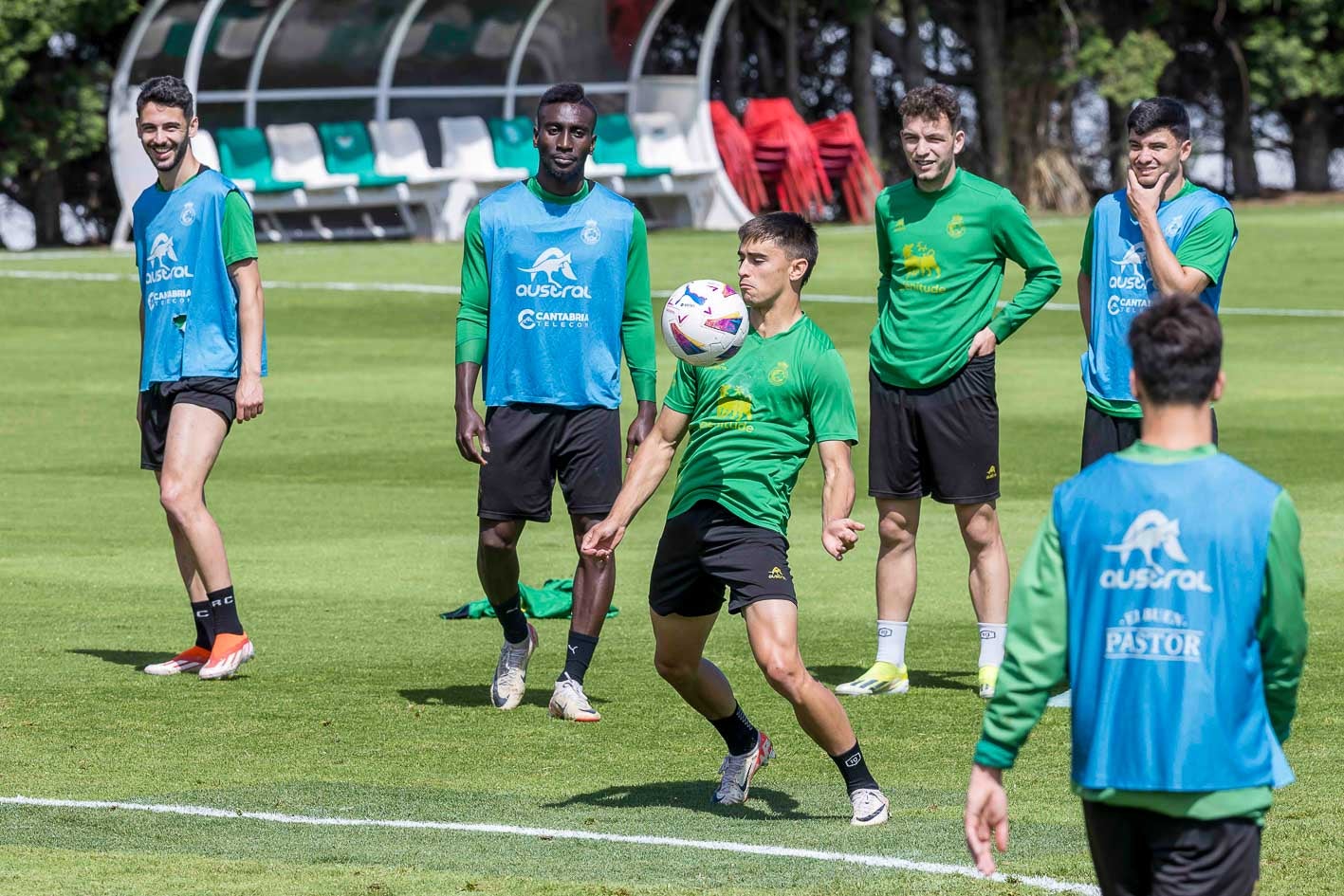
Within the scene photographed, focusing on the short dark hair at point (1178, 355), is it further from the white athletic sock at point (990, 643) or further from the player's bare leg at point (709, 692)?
the white athletic sock at point (990, 643)

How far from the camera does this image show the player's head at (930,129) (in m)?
8.91

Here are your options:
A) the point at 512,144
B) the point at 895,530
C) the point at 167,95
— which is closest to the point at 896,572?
the point at 895,530

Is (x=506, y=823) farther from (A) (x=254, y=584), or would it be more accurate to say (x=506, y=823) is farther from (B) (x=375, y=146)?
(B) (x=375, y=146)

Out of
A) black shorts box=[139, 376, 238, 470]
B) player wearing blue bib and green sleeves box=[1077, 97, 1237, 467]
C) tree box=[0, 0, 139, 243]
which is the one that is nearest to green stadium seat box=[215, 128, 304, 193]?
tree box=[0, 0, 139, 243]

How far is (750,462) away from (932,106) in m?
2.39

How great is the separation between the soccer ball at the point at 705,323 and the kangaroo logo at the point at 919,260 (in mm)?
2172

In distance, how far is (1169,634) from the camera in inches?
167

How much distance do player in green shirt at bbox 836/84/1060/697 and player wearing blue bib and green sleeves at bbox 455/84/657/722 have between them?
998 mm

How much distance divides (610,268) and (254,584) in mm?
3870

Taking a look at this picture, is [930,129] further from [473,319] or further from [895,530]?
[473,319]

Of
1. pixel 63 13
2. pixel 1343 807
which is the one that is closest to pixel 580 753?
pixel 1343 807

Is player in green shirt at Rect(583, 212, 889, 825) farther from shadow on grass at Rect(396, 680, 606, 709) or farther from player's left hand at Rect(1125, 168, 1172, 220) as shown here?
shadow on grass at Rect(396, 680, 606, 709)

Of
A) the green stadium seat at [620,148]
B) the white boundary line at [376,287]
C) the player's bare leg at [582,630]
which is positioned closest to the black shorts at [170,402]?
the player's bare leg at [582,630]

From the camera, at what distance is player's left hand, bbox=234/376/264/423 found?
363 inches
